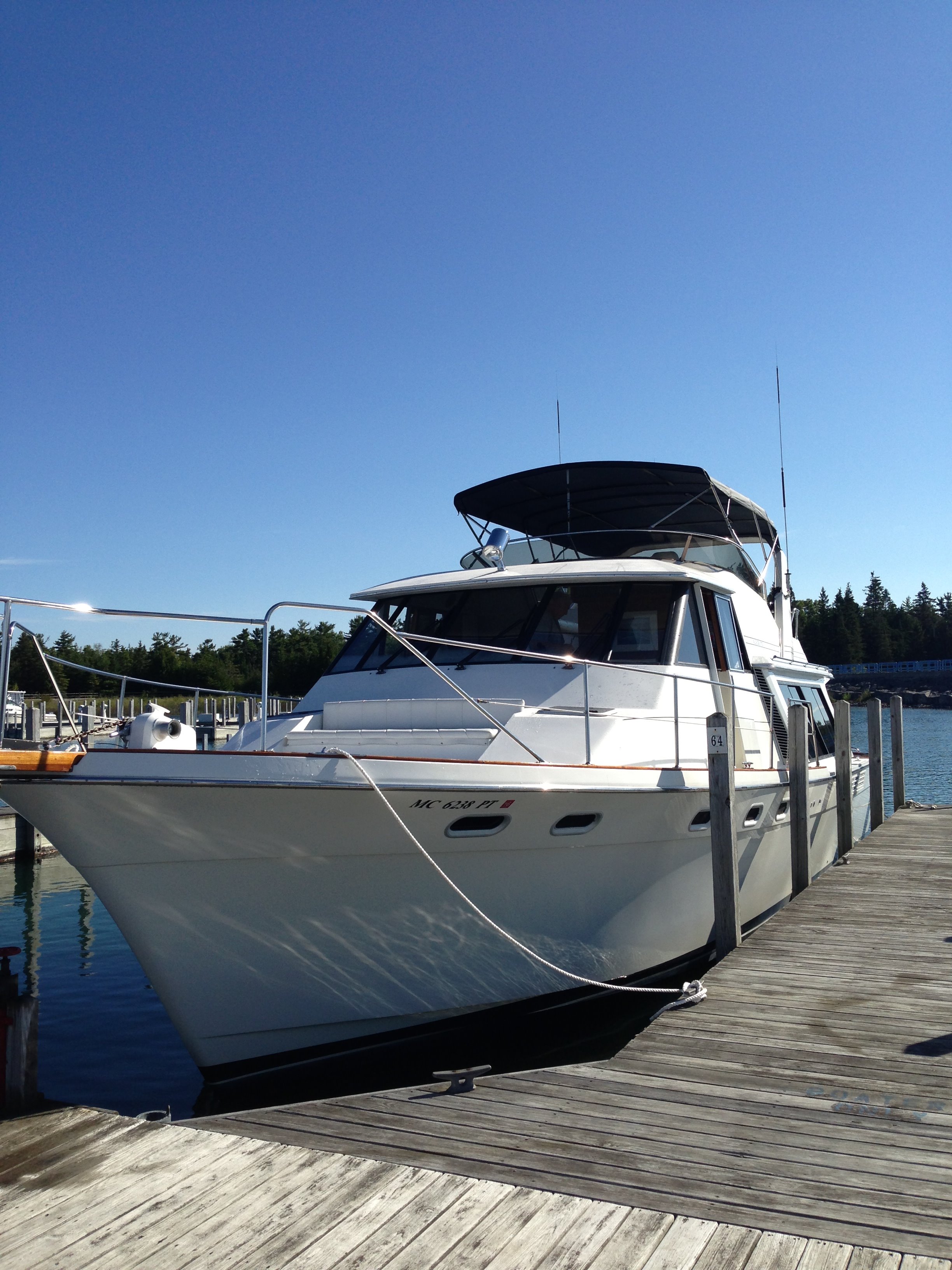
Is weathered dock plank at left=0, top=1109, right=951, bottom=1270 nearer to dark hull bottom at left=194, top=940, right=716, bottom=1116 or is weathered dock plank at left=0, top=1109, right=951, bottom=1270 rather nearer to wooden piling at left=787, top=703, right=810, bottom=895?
dark hull bottom at left=194, top=940, right=716, bottom=1116

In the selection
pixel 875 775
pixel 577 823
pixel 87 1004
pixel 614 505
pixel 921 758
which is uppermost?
pixel 614 505

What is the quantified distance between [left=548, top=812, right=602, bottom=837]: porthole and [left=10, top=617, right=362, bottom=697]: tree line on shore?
3.53m

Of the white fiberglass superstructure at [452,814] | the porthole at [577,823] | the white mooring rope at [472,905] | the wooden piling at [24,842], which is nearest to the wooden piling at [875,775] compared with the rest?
the white fiberglass superstructure at [452,814]

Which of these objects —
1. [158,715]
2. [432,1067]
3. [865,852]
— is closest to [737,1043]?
[432,1067]

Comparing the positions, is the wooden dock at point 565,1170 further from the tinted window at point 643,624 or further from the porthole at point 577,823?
the tinted window at point 643,624

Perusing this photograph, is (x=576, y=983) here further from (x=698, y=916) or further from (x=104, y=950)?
(x=104, y=950)

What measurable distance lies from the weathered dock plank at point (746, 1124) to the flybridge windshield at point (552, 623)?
2.72 m

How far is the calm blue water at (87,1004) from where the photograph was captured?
6305 millimetres

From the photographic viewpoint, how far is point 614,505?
396 inches

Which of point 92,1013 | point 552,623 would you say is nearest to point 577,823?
point 552,623

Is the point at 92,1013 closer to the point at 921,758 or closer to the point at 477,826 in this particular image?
the point at 477,826

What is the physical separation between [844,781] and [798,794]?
222 cm

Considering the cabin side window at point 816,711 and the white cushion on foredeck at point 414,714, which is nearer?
the white cushion on foredeck at point 414,714

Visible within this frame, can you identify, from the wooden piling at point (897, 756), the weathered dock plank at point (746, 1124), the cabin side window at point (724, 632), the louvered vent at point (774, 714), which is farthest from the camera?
the wooden piling at point (897, 756)
